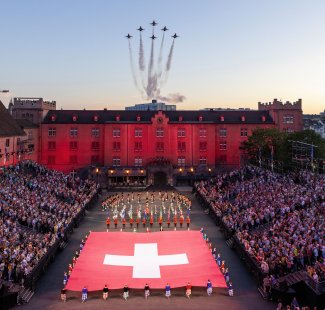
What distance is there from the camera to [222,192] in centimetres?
6669

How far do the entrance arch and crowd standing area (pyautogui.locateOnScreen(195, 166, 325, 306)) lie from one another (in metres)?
22.9

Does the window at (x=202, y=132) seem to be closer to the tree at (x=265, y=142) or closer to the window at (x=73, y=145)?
the tree at (x=265, y=142)

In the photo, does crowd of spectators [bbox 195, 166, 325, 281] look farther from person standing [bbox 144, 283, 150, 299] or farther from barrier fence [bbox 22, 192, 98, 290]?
barrier fence [bbox 22, 192, 98, 290]

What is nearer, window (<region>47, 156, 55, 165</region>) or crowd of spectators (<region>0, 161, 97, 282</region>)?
crowd of spectators (<region>0, 161, 97, 282</region>)

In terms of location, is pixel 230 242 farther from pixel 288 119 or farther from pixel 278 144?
pixel 288 119

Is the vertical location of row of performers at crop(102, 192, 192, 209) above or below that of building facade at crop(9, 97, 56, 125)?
below

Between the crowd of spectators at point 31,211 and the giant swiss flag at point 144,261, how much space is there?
3.81m

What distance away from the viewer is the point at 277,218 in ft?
144

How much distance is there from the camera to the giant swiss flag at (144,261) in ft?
109

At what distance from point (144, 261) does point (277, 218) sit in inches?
583

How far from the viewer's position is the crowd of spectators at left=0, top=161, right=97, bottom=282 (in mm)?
33281

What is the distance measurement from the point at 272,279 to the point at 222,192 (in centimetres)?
3643

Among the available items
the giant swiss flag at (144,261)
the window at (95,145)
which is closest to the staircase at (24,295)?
the giant swiss flag at (144,261)

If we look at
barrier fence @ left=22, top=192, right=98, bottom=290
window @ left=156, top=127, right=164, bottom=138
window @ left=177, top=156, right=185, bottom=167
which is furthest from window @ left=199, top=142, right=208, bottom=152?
barrier fence @ left=22, top=192, right=98, bottom=290
